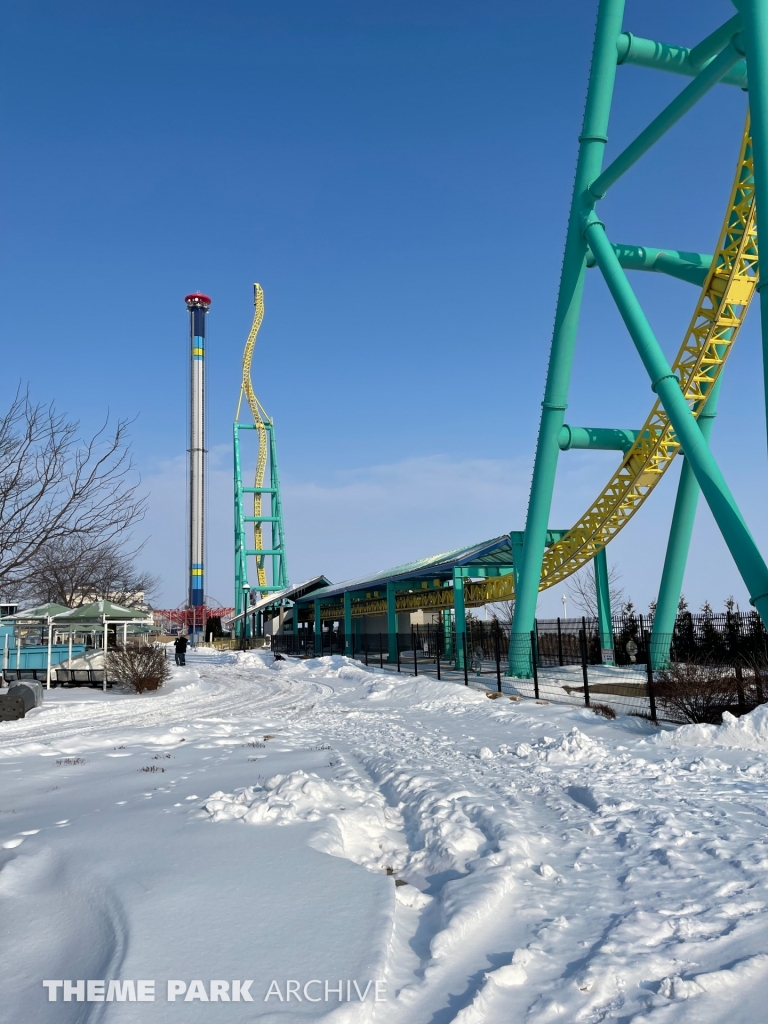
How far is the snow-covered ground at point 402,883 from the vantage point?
138 inches

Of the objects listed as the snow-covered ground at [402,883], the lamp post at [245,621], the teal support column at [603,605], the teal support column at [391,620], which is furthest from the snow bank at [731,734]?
the lamp post at [245,621]

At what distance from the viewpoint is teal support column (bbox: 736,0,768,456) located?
11953 millimetres

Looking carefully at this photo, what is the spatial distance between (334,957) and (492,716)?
9.64m

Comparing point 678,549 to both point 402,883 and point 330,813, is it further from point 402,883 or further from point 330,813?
point 402,883

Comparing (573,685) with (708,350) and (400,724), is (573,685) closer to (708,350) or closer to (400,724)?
(400,724)

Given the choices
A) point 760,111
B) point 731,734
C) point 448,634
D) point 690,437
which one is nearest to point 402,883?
point 731,734

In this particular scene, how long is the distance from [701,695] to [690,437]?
5.10 m

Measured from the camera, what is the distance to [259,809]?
6.23 m

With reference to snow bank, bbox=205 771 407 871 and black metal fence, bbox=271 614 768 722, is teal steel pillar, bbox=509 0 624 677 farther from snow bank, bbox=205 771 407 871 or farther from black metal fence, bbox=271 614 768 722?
snow bank, bbox=205 771 407 871

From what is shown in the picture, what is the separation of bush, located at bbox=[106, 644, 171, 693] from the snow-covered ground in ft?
39.4

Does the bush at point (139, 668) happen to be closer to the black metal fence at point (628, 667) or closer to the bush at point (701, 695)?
the black metal fence at point (628, 667)

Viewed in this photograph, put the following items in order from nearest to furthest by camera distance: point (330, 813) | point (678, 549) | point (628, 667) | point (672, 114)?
point (330, 813) → point (672, 114) → point (678, 549) → point (628, 667)

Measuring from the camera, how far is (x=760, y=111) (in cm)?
1199

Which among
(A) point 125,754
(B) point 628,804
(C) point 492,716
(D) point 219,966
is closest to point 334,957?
(D) point 219,966
